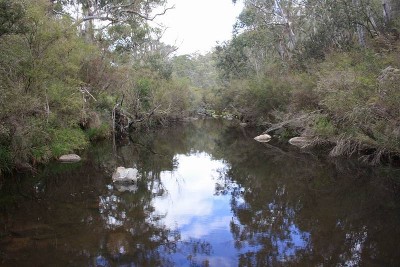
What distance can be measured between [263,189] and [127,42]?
980 inches

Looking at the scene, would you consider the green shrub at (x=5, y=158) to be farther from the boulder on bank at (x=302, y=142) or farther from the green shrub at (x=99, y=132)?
the boulder on bank at (x=302, y=142)

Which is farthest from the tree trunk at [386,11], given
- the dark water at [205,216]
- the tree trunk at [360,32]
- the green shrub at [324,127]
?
the dark water at [205,216]

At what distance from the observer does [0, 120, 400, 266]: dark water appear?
6.57 m

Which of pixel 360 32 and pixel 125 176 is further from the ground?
pixel 360 32

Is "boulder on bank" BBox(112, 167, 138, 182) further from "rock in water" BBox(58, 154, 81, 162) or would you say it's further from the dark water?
"rock in water" BBox(58, 154, 81, 162)

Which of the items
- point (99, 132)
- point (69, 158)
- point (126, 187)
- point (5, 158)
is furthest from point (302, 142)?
point (5, 158)

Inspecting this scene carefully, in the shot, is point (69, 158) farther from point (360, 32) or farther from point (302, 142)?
point (360, 32)

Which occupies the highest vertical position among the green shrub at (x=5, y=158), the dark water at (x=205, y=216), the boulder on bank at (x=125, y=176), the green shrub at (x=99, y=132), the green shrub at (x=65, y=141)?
the green shrub at (x=99, y=132)

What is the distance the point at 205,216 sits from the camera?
29.6 feet

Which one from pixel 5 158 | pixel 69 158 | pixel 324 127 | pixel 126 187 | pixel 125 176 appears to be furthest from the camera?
pixel 324 127

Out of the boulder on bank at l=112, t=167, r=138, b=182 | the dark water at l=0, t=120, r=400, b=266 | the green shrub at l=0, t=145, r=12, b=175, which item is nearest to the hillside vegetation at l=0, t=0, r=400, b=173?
the green shrub at l=0, t=145, r=12, b=175

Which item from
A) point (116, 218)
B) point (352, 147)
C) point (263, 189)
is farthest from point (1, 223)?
point (352, 147)

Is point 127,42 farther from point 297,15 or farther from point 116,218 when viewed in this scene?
point 116,218

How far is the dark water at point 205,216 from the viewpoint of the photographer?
657 centimetres
